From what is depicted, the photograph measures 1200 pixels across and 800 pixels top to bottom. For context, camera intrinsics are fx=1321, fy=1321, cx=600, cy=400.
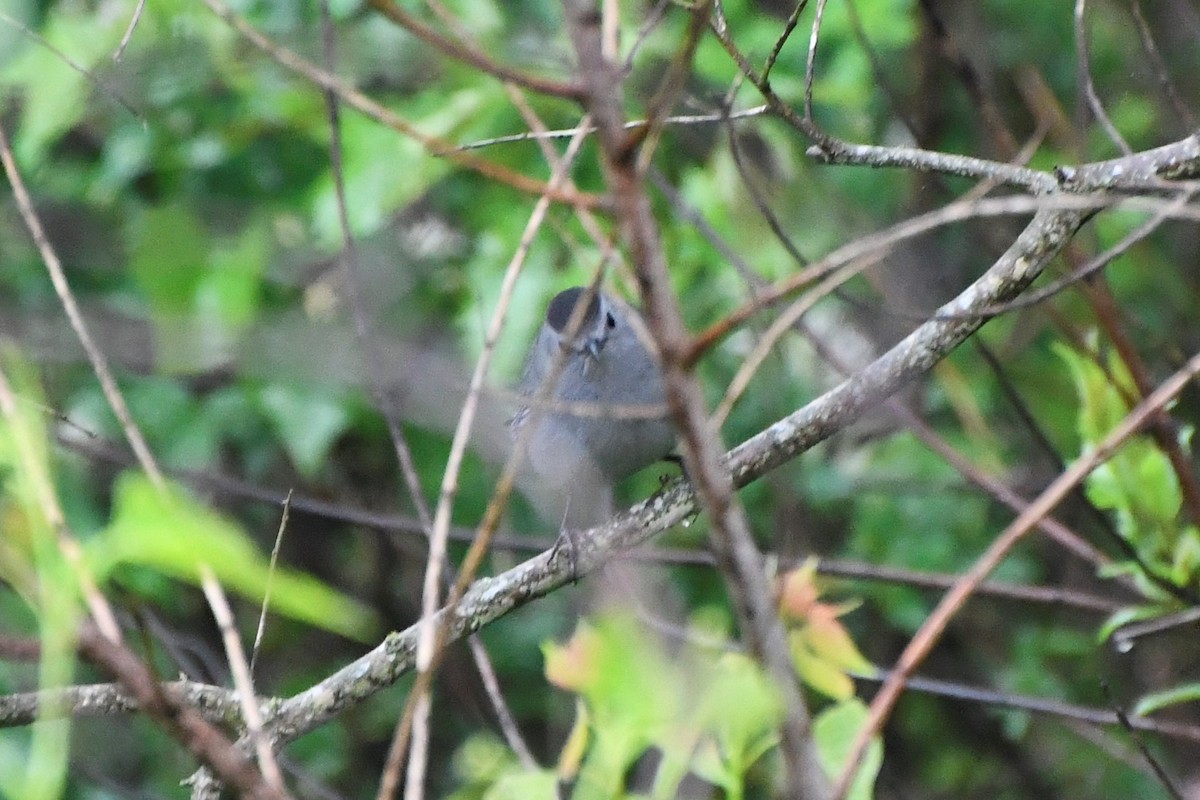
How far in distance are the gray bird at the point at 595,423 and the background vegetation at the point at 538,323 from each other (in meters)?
0.11

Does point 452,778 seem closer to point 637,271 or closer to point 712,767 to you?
point 712,767

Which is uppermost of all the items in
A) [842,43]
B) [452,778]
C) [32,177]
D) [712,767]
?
[32,177]

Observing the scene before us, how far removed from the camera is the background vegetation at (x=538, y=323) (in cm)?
265

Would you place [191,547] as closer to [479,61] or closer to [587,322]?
[479,61]

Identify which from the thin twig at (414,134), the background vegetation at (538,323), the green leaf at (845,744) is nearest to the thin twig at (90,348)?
the thin twig at (414,134)

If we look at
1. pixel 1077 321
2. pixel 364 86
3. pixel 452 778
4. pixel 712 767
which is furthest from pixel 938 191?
pixel 712 767

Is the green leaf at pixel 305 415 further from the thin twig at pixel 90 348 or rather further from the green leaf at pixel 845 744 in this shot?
the green leaf at pixel 845 744

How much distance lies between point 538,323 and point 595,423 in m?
0.46

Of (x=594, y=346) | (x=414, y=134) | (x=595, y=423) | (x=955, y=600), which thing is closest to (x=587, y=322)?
(x=594, y=346)

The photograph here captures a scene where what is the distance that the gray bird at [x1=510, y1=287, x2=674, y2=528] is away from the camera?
9.25ft

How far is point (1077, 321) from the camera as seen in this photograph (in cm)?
362

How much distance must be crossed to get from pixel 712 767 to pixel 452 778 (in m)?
3.30

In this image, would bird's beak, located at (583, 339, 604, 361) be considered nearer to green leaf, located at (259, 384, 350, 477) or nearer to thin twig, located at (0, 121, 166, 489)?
green leaf, located at (259, 384, 350, 477)

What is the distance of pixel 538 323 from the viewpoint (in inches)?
126
